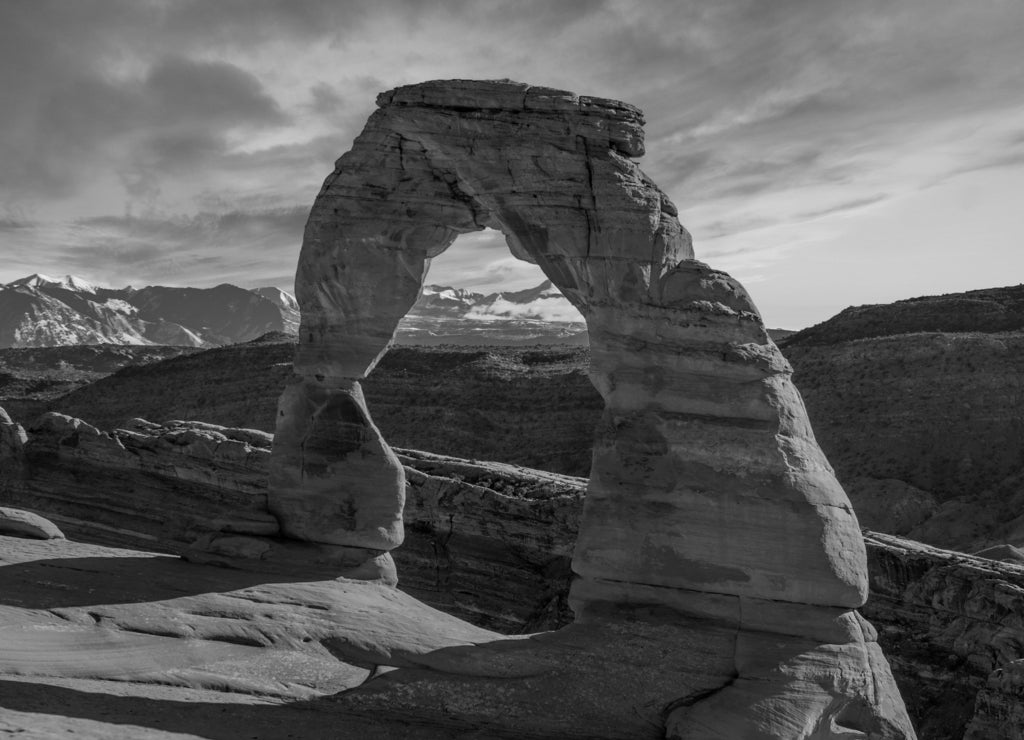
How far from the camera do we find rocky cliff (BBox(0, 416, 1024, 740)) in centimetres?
1939

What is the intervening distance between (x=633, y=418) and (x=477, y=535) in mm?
12249

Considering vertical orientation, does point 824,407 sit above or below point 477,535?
above

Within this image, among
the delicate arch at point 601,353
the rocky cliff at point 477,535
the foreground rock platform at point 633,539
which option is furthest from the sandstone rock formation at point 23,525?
the rocky cliff at point 477,535

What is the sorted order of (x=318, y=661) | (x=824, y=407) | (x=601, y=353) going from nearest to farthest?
(x=318, y=661), (x=601, y=353), (x=824, y=407)

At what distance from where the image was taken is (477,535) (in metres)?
24.7

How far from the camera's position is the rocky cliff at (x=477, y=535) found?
63.6ft

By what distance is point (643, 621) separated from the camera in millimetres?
12531

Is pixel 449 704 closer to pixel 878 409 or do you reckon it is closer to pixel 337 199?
pixel 337 199

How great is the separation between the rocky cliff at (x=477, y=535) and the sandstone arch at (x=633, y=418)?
663 cm

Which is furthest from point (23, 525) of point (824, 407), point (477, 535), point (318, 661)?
point (824, 407)

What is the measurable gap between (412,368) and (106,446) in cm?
3345

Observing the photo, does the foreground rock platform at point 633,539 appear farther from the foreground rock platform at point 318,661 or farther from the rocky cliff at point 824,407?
the rocky cliff at point 824,407

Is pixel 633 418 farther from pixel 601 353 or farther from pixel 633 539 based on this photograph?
pixel 633 539

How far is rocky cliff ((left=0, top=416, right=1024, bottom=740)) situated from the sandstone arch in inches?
261
